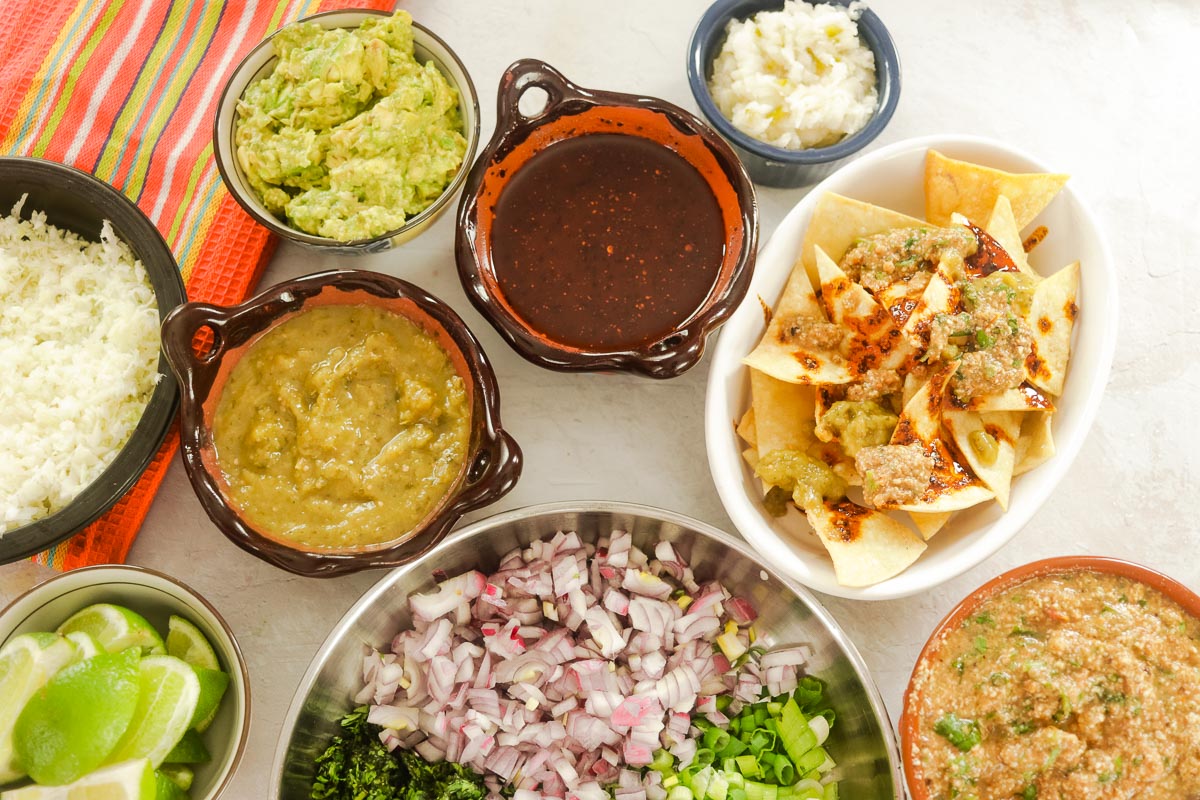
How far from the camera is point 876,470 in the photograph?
1.94 meters

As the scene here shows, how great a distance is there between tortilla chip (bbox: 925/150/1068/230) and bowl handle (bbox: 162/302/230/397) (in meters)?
1.59

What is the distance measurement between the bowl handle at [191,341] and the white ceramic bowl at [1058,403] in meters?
1.06

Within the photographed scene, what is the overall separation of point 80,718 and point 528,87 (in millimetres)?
1557

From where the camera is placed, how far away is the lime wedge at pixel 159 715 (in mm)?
1882

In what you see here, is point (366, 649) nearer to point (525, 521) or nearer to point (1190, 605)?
point (525, 521)

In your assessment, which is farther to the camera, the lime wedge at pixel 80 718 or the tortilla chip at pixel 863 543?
the tortilla chip at pixel 863 543

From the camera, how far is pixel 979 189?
83.1 inches

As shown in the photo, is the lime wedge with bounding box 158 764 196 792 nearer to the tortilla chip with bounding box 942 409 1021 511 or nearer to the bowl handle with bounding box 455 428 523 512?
the bowl handle with bounding box 455 428 523 512

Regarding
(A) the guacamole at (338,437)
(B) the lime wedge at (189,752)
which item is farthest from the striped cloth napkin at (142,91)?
(B) the lime wedge at (189,752)

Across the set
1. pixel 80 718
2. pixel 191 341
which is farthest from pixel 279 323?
pixel 80 718

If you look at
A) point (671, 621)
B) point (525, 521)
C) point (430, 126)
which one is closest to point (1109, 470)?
point (671, 621)

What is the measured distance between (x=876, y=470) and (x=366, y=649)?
121 centimetres

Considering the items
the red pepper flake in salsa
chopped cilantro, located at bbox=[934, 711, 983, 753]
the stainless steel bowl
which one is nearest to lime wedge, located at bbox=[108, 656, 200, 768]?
the stainless steel bowl

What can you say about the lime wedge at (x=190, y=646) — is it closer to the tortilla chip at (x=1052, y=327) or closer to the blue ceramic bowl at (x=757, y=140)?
the blue ceramic bowl at (x=757, y=140)
